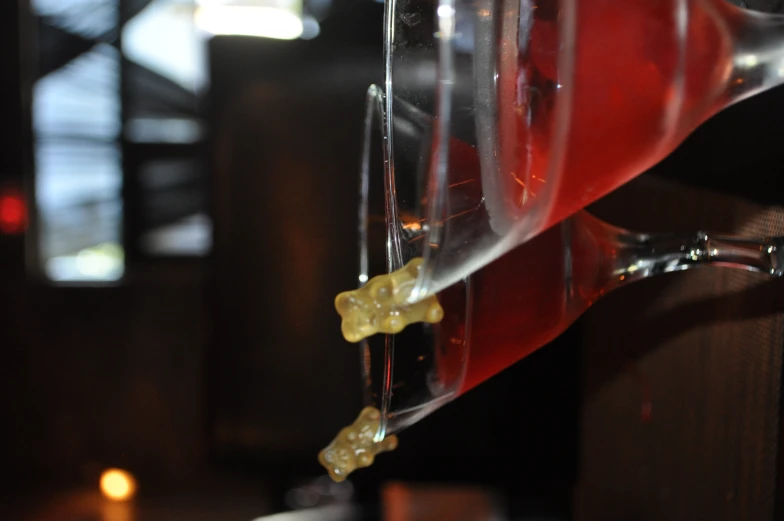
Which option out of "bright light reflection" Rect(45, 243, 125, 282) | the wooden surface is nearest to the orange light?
"bright light reflection" Rect(45, 243, 125, 282)

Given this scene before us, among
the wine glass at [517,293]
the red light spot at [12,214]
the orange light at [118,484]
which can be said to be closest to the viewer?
the wine glass at [517,293]

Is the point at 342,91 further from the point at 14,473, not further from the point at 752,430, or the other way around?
the point at 14,473

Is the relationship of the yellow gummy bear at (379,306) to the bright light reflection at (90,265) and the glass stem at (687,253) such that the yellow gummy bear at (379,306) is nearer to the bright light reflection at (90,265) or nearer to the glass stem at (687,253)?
the glass stem at (687,253)

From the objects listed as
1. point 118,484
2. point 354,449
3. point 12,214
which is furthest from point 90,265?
point 354,449

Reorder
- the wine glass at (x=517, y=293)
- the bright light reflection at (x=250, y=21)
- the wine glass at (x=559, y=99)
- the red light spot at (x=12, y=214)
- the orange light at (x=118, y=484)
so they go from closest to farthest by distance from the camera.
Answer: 1. the wine glass at (x=559, y=99)
2. the wine glass at (x=517, y=293)
3. the bright light reflection at (x=250, y=21)
4. the orange light at (x=118, y=484)
5. the red light spot at (x=12, y=214)

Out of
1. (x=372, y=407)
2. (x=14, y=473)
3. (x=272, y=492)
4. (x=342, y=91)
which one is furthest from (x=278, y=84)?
(x=14, y=473)

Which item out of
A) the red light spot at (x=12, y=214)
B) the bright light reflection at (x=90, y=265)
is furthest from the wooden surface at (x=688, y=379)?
the red light spot at (x=12, y=214)
